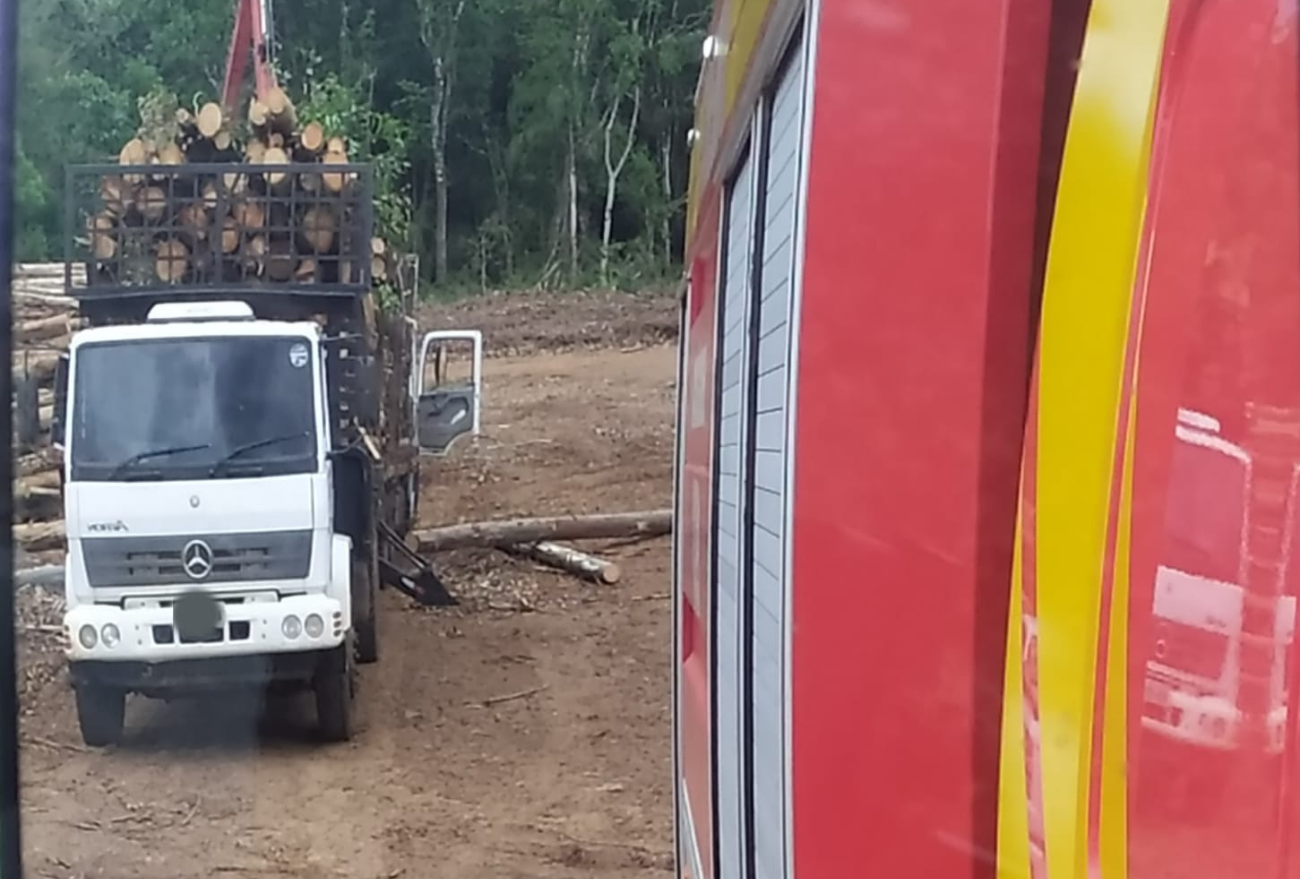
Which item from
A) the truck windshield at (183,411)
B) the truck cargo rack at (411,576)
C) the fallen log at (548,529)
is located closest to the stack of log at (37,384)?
the truck windshield at (183,411)

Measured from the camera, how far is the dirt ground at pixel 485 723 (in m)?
3.45

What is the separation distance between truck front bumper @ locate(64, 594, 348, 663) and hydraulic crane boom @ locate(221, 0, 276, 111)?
1.27 m

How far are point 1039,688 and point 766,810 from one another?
0.28 meters

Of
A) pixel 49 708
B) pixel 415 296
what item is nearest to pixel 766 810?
pixel 49 708

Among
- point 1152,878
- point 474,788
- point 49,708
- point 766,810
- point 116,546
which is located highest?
point 1152,878

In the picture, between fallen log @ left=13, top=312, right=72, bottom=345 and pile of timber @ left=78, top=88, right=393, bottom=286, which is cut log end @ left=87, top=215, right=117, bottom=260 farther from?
fallen log @ left=13, top=312, right=72, bottom=345

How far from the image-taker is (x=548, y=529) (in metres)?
4.56

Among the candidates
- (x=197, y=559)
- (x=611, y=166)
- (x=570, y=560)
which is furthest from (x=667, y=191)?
(x=570, y=560)

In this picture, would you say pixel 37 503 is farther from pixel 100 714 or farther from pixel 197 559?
pixel 100 714

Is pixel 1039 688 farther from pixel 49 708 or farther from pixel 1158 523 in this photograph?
pixel 49 708

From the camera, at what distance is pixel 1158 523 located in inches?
Result: 20.3

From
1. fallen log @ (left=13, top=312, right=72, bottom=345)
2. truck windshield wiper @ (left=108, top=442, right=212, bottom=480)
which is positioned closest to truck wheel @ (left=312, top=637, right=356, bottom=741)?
truck windshield wiper @ (left=108, top=442, right=212, bottom=480)

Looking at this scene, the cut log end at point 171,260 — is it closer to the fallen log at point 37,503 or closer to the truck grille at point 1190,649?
the fallen log at point 37,503

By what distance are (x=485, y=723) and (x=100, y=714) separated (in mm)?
946
